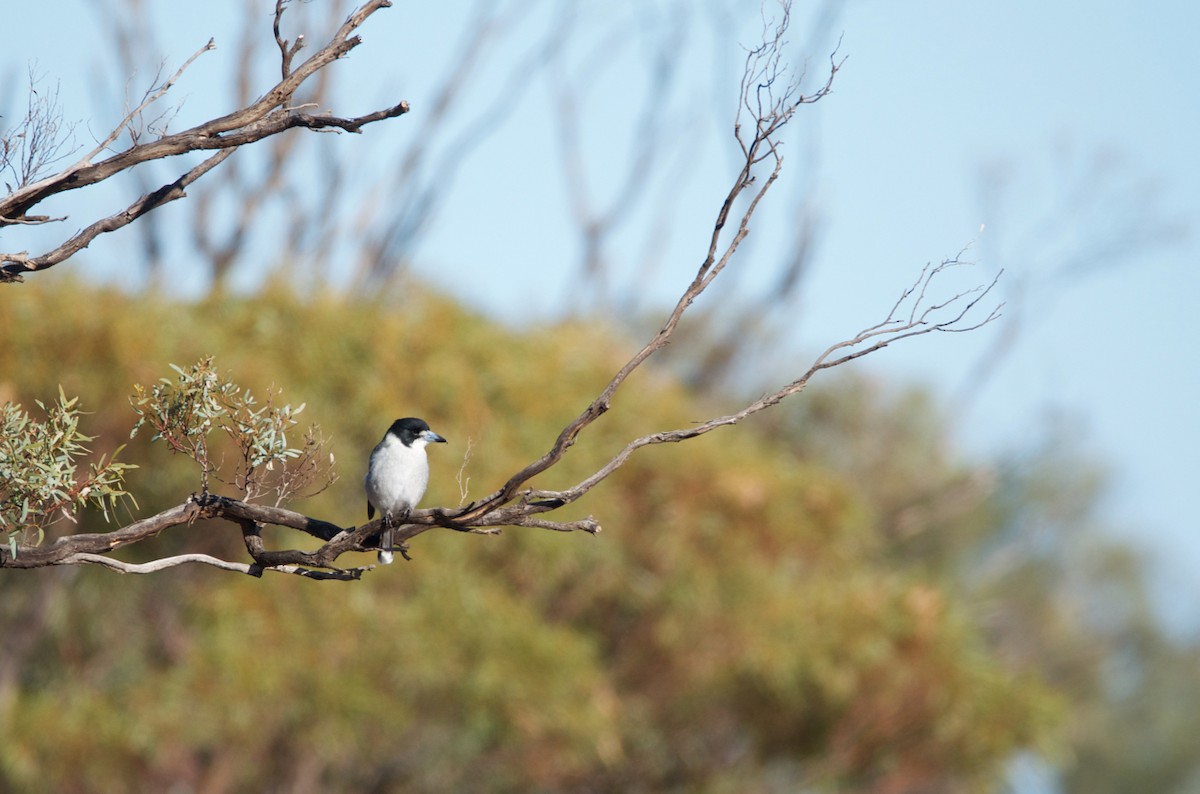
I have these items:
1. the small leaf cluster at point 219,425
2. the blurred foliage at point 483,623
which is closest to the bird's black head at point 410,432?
the small leaf cluster at point 219,425

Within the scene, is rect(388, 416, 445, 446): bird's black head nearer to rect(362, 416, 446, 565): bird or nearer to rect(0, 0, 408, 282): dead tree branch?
rect(362, 416, 446, 565): bird

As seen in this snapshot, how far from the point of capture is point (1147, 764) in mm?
35719

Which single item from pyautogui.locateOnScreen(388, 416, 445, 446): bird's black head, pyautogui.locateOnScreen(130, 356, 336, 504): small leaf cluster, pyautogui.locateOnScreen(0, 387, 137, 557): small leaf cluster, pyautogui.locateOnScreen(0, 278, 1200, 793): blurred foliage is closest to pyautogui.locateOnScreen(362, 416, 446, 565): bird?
pyautogui.locateOnScreen(388, 416, 445, 446): bird's black head

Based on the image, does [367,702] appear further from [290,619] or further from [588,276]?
[588,276]

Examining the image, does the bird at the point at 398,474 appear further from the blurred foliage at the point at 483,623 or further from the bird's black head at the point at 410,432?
the blurred foliage at the point at 483,623

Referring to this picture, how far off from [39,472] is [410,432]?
222 centimetres

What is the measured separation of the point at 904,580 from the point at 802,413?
413 inches

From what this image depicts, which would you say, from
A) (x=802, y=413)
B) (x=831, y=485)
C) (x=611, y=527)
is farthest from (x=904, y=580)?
(x=802, y=413)

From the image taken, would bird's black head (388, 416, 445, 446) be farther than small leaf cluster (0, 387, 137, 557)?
Yes

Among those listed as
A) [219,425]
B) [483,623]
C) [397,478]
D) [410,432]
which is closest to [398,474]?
[397,478]

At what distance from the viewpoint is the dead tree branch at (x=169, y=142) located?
13.0ft

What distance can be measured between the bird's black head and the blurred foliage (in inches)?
222

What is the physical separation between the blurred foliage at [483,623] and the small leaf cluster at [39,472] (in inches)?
292

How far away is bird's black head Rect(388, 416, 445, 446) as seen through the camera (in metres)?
6.07
